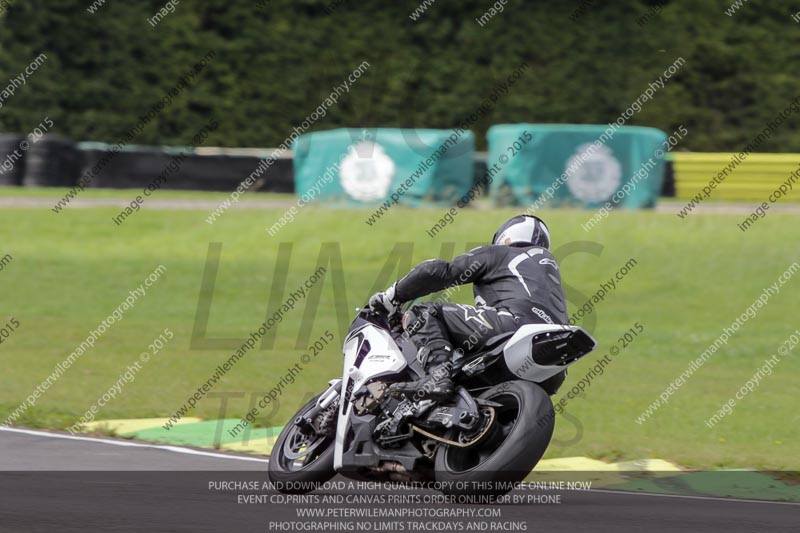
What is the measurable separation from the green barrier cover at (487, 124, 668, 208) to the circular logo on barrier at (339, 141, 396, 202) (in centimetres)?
207

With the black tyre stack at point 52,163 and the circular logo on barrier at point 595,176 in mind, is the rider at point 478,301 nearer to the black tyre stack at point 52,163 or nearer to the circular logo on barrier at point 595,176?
the circular logo on barrier at point 595,176

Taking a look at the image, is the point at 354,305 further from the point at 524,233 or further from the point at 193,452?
the point at 524,233

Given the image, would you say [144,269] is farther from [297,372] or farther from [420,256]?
[297,372]

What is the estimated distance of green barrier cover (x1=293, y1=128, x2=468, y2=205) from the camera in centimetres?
2530

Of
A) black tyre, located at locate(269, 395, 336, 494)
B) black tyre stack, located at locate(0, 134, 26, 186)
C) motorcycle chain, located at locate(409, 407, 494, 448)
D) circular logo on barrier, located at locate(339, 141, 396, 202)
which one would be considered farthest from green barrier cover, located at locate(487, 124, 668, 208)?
motorcycle chain, located at locate(409, 407, 494, 448)

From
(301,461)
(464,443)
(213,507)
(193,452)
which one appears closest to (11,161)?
(193,452)

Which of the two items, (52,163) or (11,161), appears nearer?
(52,163)

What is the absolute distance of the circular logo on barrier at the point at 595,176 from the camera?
974 inches

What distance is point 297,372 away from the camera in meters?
14.8

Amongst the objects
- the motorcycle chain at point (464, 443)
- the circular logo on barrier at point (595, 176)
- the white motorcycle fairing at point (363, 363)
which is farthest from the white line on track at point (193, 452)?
the circular logo on barrier at point (595, 176)

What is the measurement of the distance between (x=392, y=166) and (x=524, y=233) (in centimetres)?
1733

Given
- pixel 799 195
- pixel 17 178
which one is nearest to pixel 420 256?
pixel 799 195

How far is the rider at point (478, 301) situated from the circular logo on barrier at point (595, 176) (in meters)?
16.7

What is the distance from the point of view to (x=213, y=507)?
7.29 m
